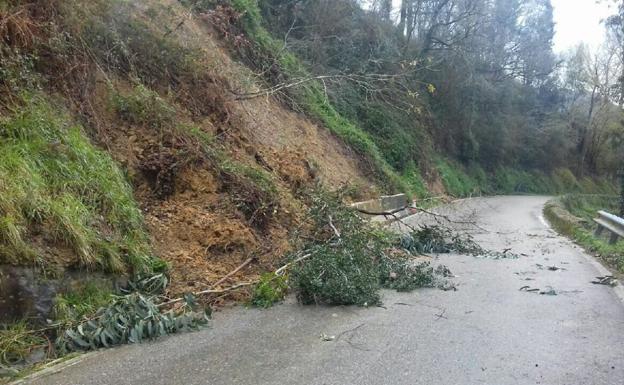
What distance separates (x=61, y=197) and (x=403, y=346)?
3.87 meters

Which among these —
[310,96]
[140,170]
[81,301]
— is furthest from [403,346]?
[310,96]

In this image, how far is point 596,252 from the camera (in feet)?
40.4

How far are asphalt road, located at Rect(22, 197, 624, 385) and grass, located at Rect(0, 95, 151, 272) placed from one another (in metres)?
1.18

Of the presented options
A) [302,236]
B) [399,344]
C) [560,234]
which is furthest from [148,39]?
[560,234]

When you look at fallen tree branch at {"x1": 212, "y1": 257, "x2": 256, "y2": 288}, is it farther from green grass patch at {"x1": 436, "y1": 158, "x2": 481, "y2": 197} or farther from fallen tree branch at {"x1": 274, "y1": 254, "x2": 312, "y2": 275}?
green grass patch at {"x1": 436, "y1": 158, "x2": 481, "y2": 197}

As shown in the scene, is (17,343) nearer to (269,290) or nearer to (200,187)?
(269,290)

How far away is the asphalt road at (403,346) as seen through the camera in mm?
4844

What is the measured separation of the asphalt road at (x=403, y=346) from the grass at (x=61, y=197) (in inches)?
46.6

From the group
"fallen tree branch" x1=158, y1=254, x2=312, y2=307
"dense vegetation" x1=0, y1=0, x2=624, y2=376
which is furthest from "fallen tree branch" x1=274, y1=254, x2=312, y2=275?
"dense vegetation" x1=0, y1=0, x2=624, y2=376

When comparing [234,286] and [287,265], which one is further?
[287,265]

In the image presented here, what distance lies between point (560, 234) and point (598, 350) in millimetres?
11327

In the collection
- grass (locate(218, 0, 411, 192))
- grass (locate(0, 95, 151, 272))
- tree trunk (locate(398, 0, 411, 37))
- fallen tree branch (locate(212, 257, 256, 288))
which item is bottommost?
fallen tree branch (locate(212, 257, 256, 288))

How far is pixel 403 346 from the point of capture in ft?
18.4

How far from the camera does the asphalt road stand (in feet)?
15.9
